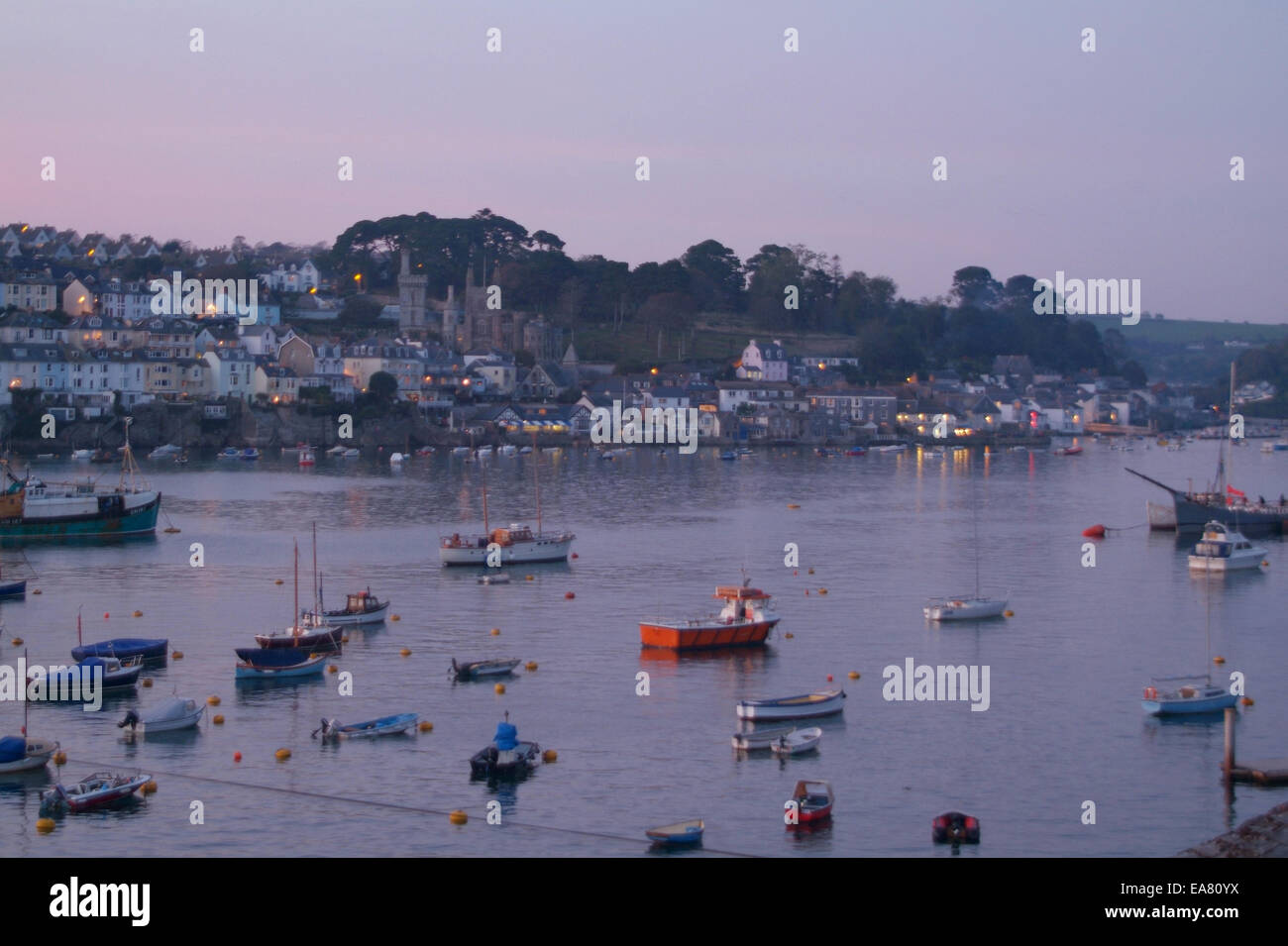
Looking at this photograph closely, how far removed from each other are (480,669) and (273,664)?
177 centimetres

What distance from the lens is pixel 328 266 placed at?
61.3m

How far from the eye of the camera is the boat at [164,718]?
34.7 feet

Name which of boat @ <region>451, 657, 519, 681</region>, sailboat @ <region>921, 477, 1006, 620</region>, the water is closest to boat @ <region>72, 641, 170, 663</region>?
the water

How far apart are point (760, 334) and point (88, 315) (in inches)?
1114

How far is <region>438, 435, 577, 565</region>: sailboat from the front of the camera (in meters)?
19.5

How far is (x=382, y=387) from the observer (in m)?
44.2

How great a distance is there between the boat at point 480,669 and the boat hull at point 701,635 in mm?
1669

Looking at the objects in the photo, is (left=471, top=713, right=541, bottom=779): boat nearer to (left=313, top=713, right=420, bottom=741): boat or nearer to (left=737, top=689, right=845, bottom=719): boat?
(left=313, top=713, right=420, bottom=741): boat

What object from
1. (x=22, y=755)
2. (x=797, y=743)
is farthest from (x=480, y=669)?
(x=22, y=755)

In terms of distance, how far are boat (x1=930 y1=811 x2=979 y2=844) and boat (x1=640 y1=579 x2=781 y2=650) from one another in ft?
18.2
